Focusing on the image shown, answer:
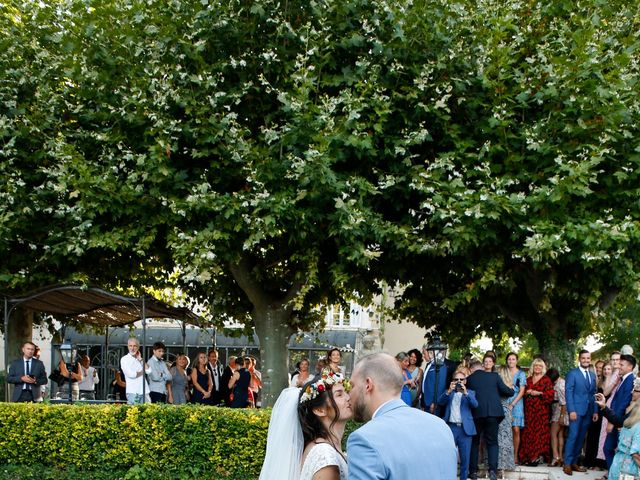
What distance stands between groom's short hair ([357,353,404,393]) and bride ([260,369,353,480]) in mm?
928

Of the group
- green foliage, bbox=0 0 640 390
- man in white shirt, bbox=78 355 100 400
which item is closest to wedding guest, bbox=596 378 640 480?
green foliage, bbox=0 0 640 390

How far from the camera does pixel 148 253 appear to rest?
57.8 ft

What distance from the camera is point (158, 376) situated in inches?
661

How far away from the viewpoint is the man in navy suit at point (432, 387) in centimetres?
1475

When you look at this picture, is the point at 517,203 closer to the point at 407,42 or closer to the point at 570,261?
the point at 570,261

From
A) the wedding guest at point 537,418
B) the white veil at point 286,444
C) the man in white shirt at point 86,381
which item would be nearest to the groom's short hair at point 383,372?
the white veil at point 286,444

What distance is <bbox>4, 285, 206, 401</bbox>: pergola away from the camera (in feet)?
54.3

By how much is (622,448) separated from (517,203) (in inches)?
175

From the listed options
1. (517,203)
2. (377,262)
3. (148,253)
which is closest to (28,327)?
(148,253)

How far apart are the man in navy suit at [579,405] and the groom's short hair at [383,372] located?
10943 mm

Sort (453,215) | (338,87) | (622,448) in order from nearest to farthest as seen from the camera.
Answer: (622,448)
(453,215)
(338,87)

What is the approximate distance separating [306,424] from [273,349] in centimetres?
1220

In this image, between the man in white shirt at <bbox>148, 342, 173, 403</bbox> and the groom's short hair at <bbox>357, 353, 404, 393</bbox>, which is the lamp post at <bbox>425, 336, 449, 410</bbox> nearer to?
the man in white shirt at <bbox>148, 342, 173, 403</bbox>

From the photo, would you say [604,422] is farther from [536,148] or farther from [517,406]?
[536,148]
